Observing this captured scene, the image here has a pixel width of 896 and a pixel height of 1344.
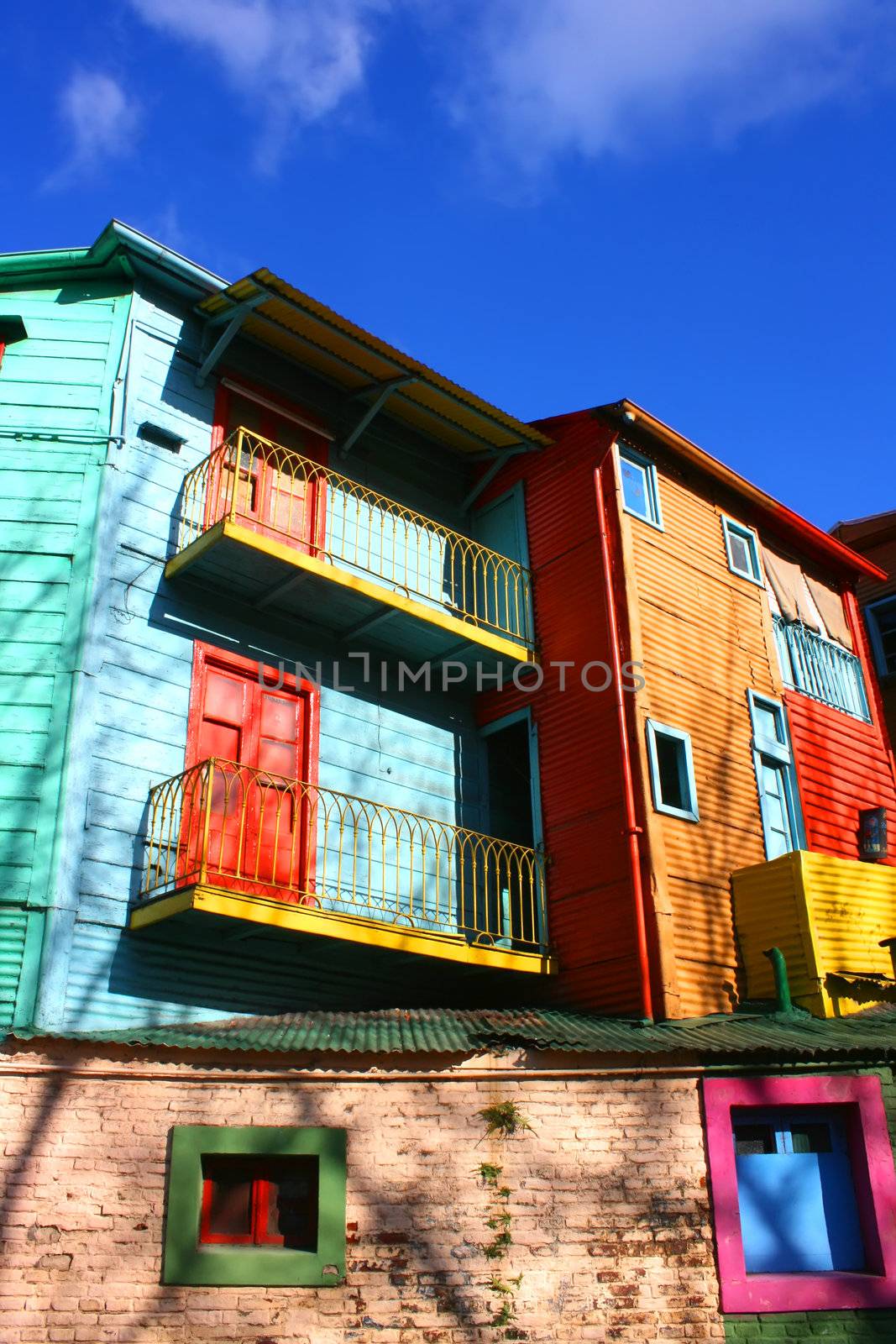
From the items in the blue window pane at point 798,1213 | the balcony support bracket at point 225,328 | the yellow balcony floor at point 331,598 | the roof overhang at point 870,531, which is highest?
the roof overhang at point 870,531

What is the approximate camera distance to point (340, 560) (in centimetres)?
1294

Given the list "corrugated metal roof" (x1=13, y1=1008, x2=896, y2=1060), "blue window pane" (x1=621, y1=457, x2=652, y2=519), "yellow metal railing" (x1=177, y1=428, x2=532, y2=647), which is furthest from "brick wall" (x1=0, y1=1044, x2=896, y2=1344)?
"blue window pane" (x1=621, y1=457, x2=652, y2=519)

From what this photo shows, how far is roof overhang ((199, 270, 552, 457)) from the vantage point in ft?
41.2

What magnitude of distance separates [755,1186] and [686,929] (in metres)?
2.83

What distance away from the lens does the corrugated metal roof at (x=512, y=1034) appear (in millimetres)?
9078

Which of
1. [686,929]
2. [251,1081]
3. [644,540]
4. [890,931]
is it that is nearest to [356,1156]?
[251,1081]

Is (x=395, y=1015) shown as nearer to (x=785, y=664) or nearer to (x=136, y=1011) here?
(x=136, y=1011)

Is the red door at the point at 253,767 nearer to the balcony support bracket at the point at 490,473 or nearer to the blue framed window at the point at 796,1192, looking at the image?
the balcony support bracket at the point at 490,473

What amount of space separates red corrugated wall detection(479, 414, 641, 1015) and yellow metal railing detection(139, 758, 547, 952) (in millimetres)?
469

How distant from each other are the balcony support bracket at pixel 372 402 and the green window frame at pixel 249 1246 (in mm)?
7967

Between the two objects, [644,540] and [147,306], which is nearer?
[147,306]

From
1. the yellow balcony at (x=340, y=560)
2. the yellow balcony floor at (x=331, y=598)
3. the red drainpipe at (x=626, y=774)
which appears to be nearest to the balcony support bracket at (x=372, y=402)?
the yellow balcony at (x=340, y=560)

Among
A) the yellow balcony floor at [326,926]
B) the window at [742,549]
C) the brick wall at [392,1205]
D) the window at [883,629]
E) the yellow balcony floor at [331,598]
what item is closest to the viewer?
the brick wall at [392,1205]

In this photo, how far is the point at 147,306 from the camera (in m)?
12.7
